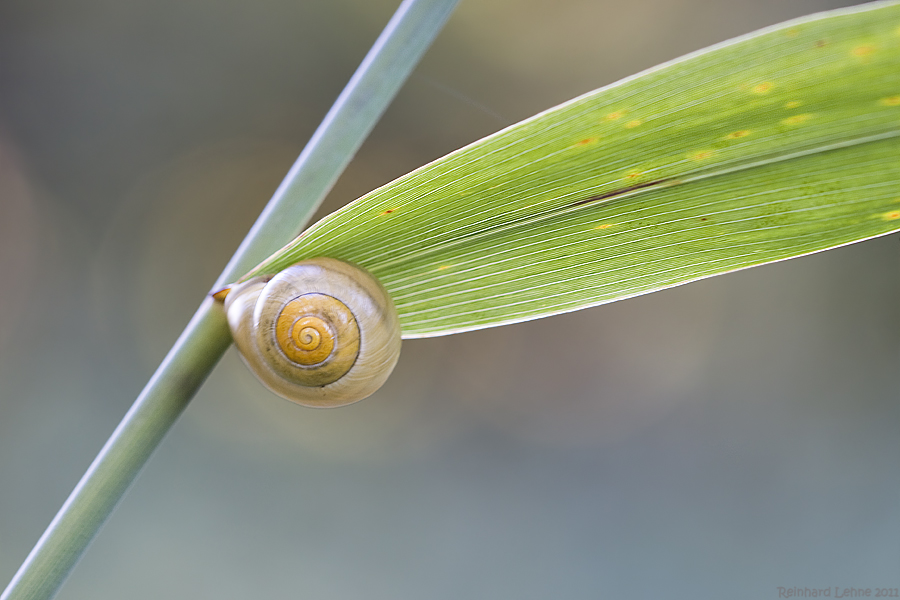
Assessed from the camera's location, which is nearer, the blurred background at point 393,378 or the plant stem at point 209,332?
the plant stem at point 209,332

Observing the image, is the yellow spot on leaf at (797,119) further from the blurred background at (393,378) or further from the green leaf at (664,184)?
the blurred background at (393,378)

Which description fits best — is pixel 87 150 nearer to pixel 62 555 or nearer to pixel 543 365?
pixel 543 365

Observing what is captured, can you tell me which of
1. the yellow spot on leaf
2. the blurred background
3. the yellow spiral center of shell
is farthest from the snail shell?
the blurred background

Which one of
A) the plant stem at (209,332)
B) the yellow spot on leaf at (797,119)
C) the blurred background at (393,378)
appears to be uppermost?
the blurred background at (393,378)

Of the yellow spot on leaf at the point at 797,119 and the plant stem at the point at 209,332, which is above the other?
the yellow spot on leaf at the point at 797,119

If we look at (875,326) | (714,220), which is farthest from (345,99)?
(875,326)

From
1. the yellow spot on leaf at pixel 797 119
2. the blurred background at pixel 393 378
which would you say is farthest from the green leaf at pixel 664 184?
the blurred background at pixel 393 378
